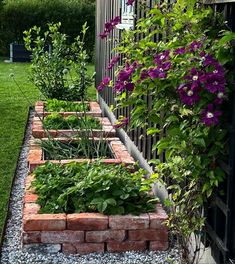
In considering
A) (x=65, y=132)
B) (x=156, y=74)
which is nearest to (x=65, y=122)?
(x=65, y=132)

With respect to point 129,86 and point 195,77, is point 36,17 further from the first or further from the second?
point 195,77

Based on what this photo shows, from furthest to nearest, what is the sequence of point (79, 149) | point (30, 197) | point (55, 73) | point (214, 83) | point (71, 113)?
1. point (55, 73)
2. point (71, 113)
3. point (79, 149)
4. point (30, 197)
5. point (214, 83)

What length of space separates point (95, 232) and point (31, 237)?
395 millimetres

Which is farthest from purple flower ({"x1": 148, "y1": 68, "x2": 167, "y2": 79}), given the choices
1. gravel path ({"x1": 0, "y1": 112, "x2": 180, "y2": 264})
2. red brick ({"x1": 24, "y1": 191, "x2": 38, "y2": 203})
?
red brick ({"x1": 24, "y1": 191, "x2": 38, "y2": 203})

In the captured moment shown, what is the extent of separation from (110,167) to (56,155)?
2.56 ft

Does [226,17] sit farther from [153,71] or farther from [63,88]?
[63,88]

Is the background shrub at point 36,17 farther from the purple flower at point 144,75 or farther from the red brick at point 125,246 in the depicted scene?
the purple flower at point 144,75

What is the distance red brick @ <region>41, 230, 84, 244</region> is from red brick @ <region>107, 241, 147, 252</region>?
0.19 meters

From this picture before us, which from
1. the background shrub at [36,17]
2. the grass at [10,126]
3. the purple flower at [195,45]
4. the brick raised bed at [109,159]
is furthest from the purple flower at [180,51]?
the background shrub at [36,17]

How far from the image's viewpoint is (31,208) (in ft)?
11.9

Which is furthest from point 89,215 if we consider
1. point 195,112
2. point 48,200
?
point 195,112

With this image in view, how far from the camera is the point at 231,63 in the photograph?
8.30 feet

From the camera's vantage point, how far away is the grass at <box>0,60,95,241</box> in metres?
4.83

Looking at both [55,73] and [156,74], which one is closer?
[156,74]
